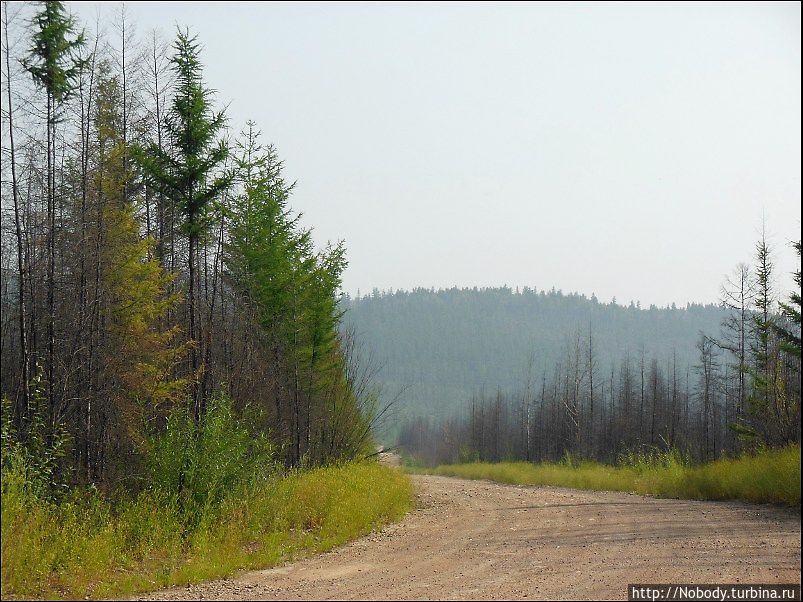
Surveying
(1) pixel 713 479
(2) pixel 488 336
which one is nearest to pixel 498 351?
(2) pixel 488 336

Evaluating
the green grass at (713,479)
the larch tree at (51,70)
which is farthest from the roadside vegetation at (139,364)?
the green grass at (713,479)

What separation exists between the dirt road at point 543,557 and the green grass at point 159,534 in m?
0.67

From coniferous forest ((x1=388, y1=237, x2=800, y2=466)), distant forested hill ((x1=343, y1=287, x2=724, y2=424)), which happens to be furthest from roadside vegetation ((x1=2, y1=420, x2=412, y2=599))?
distant forested hill ((x1=343, y1=287, x2=724, y2=424))

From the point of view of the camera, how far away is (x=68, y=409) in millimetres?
15094

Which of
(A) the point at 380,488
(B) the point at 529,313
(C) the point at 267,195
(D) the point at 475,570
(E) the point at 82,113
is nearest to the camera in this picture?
(D) the point at 475,570

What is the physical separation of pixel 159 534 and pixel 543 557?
6541mm

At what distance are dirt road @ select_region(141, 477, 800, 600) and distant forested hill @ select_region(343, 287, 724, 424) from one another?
131 metres

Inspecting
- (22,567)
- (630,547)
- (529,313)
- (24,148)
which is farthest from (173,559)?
(529,313)

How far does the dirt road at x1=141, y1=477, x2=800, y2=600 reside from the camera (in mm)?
9227

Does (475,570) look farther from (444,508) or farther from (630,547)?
(444,508)

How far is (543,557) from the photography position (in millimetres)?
11219

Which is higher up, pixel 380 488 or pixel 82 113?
pixel 82 113

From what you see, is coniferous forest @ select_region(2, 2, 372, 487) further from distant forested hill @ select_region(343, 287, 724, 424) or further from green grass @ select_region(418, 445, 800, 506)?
distant forested hill @ select_region(343, 287, 724, 424)

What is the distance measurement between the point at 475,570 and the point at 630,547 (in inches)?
124
